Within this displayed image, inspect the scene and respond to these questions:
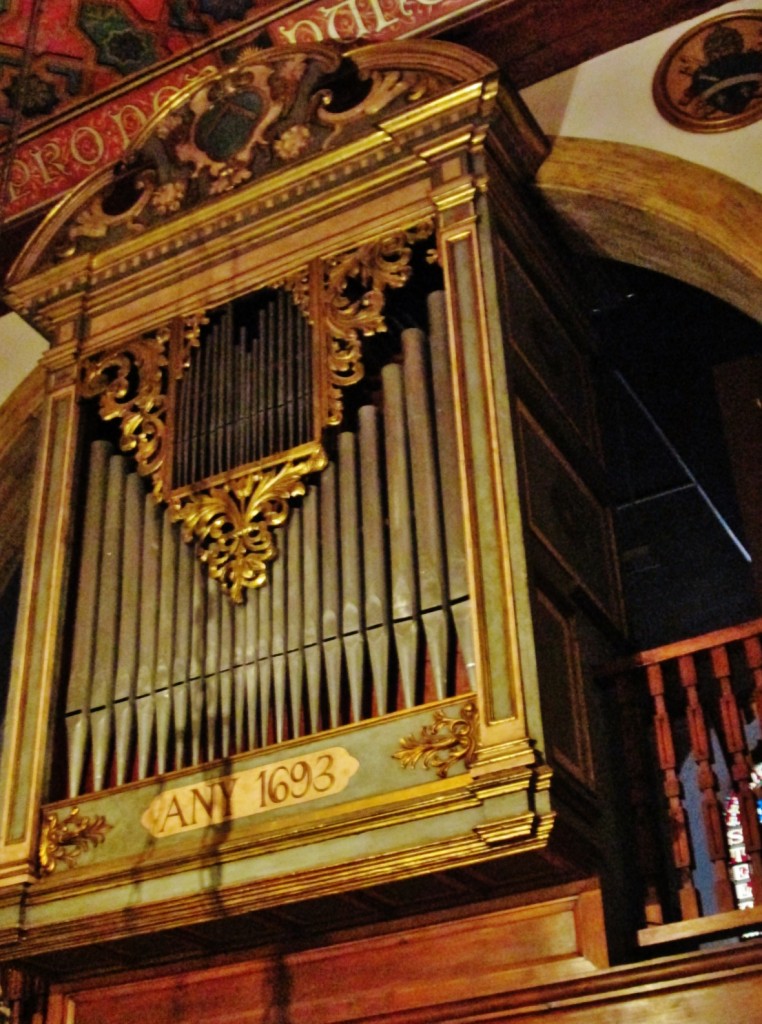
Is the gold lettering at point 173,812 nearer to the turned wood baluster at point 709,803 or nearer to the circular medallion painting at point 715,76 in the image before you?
the turned wood baluster at point 709,803

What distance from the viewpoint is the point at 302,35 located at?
228 inches

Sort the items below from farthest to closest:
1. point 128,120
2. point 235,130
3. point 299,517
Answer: point 128,120, point 235,130, point 299,517

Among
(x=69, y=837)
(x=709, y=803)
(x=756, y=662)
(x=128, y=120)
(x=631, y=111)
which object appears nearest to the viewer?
(x=709, y=803)

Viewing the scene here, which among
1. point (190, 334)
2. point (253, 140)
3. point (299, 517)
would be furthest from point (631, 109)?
point (299, 517)

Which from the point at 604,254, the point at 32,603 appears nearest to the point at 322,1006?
the point at 32,603

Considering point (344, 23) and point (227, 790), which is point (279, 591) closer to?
point (227, 790)

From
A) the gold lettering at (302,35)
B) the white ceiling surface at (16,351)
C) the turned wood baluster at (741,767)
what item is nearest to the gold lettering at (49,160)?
the white ceiling surface at (16,351)

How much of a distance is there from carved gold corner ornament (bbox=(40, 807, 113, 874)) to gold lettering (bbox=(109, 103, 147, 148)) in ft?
10.2

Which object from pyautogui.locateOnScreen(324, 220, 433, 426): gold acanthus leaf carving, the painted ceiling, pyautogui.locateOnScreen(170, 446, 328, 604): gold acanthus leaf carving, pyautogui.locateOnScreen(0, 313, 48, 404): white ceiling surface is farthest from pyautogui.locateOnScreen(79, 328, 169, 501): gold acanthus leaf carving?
the painted ceiling

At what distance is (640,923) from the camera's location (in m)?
4.14

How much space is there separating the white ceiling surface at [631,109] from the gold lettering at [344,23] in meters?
0.74

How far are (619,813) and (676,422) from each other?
9.29ft

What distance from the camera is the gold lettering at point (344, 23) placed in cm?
569

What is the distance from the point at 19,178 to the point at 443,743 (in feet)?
12.5
